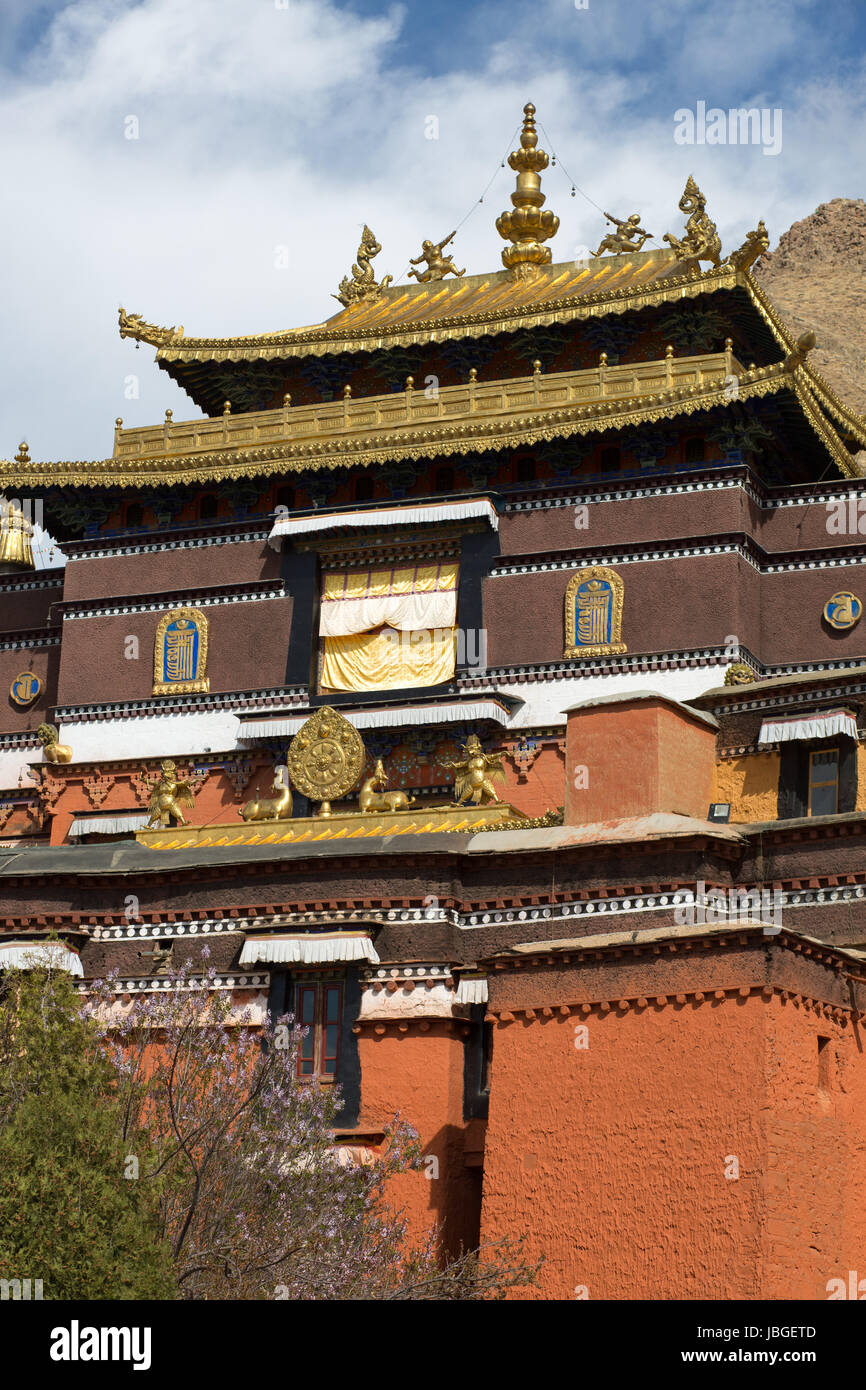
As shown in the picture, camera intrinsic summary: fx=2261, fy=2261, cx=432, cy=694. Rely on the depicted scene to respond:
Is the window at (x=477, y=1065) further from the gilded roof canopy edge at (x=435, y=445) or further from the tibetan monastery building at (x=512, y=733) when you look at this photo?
the gilded roof canopy edge at (x=435, y=445)

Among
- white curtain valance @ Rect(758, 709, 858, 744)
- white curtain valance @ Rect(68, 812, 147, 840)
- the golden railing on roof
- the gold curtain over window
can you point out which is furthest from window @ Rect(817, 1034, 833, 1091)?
white curtain valance @ Rect(68, 812, 147, 840)

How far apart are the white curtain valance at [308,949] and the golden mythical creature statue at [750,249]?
43.1 feet

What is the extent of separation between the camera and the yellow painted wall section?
27.2 meters

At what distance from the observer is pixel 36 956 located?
26.3 meters

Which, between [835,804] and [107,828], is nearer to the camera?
[835,804]

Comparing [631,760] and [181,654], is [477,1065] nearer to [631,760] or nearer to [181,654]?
[631,760]

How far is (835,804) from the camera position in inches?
1042

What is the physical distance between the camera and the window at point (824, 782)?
26.6 meters

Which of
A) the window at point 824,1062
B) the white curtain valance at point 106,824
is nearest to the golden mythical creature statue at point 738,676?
the white curtain valance at point 106,824

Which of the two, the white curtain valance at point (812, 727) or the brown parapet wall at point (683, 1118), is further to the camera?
the white curtain valance at point (812, 727)

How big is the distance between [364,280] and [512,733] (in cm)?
1155
